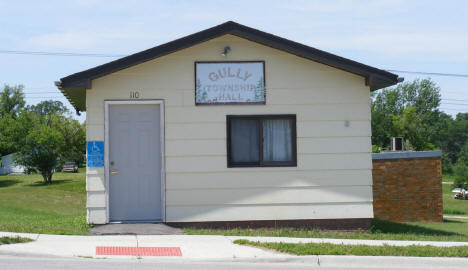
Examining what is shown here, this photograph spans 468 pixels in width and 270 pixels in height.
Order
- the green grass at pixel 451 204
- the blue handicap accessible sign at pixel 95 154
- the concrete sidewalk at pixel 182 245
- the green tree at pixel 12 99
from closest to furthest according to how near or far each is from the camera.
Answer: the concrete sidewalk at pixel 182 245, the blue handicap accessible sign at pixel 95 154, the green grass at pixel 451 204, the green tree at pixel 12 99

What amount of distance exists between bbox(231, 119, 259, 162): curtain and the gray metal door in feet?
4.95

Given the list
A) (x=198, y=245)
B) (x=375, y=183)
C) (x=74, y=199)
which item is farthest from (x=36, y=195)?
(x=198, y=245)

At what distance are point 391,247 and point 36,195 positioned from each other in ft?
88.2

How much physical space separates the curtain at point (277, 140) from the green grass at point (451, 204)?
25.2 m

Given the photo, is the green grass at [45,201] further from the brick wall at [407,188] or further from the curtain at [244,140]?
the brick wall at [407,188]

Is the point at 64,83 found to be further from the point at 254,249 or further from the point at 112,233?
the point at 254,249

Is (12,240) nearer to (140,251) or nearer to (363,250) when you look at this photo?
(140,251)

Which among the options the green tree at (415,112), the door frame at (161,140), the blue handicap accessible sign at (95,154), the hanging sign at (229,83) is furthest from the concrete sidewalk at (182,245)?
the green tree at (415,112)

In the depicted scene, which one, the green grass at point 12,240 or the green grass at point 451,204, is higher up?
the green grass at point 12,240

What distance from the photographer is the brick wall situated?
20766 mm

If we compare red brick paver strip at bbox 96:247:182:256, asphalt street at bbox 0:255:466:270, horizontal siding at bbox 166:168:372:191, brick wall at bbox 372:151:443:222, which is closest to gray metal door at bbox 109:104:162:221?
horizontal siding at bbox 166:168:372:191

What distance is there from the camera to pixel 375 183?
2081 cm

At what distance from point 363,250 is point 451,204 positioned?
4108 centimetres

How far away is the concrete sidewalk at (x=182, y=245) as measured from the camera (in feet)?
29.8
